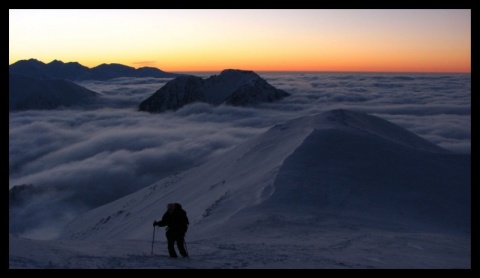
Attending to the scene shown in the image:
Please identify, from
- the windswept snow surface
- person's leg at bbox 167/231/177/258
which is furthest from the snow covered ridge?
person's leg at bbox 167/231/177/258

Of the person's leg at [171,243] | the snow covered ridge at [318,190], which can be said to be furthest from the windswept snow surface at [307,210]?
the person's leg at [171,243]

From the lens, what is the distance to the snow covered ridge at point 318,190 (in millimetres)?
19922

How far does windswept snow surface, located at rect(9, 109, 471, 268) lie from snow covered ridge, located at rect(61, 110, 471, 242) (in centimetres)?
10

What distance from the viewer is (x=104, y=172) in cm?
13600

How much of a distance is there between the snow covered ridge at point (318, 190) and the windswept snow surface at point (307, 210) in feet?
0.31

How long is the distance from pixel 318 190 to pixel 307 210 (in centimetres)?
285

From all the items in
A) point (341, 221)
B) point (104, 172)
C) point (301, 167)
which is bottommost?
point (104, 172)

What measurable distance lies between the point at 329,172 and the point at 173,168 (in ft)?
373

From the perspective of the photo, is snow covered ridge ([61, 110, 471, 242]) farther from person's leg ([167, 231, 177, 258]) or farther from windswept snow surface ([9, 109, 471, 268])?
person's leg ([167, 231, 177, 258])

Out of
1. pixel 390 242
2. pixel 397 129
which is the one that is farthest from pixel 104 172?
pixel 390 242

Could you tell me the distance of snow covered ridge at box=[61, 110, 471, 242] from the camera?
19.9m

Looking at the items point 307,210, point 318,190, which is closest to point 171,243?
→ point 307,210

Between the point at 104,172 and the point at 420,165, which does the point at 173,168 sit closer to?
the point at 104,172
